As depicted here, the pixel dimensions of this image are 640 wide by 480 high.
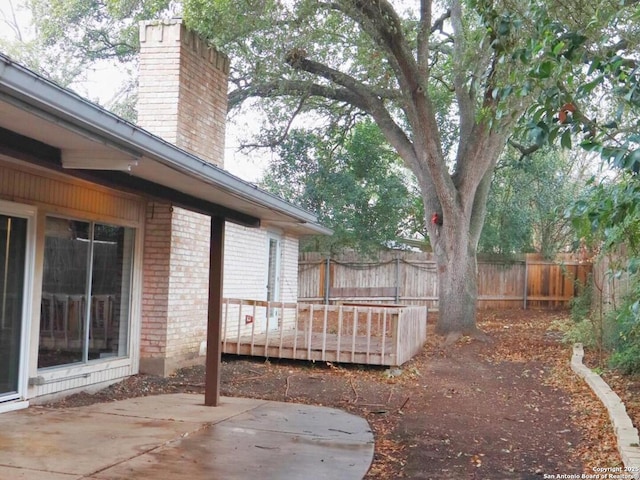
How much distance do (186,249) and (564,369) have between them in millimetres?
6799

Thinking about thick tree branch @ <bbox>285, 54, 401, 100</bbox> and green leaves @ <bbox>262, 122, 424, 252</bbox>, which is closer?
thick tree branch @ <bbox>285, 54, 401, 100</bbox>

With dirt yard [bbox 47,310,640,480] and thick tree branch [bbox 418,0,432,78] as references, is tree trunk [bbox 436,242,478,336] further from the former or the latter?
thick tree branch [bbox 418,0,432,78]

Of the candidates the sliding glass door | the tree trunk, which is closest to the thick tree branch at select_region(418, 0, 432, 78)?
the tree trunk

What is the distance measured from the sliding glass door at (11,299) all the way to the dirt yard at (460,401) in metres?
0.83

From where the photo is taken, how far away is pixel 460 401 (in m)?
8.98

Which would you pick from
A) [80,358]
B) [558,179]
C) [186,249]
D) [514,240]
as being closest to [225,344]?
[186,249]

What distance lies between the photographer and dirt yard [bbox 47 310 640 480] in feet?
19.5

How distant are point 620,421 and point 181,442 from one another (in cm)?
448

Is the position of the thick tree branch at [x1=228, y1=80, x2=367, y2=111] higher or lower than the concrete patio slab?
higher

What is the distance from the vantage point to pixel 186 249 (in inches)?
395

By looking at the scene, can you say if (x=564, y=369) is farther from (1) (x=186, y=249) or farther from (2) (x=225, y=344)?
(1) (x=186, y=249)

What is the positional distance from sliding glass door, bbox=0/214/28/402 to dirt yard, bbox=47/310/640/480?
2.72 feet

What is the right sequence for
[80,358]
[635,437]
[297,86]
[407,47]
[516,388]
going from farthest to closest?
[297,86] → [407,47] → [516,388] → [80,358] → [635,437]

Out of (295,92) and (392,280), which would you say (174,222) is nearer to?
(295,92)
